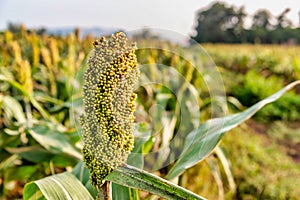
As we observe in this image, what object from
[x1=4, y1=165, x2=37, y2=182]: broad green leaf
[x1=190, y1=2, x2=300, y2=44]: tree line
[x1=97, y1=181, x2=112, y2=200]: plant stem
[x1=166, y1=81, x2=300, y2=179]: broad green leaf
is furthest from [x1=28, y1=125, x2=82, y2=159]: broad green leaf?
[x1=190, y1=2, x2=300, y2=44]: tree line

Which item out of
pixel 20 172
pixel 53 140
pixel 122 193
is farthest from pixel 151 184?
pixel 20 172

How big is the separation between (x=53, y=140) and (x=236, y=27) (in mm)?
44030

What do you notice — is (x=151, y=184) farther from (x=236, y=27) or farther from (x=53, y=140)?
(x=236, y=27)

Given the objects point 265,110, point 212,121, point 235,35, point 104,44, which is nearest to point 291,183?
point 212,121

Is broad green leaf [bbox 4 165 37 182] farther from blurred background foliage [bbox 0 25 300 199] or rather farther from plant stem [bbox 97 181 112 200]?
plant stem [bbox 97 181 112 200]

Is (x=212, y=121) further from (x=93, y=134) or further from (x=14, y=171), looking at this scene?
(x=14, y=171)

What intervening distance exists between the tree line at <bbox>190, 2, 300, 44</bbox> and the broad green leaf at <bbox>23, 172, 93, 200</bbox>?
38.7m

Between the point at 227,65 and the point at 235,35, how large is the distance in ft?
107

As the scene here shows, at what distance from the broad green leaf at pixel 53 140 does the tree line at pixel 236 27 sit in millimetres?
38042

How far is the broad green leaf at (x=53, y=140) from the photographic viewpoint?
5.24 feet

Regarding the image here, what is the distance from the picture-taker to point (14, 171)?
2.00 meters

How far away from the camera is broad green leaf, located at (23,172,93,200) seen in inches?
31.7

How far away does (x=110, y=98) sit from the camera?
0.58 metres

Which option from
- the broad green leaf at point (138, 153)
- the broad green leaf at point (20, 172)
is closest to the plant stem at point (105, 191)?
the broad green leaf at point (138, 153)
